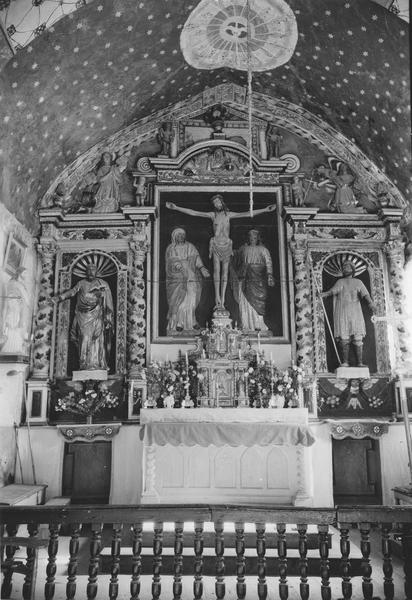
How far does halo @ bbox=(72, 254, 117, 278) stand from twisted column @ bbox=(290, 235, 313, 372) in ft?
10.6

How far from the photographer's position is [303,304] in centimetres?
943

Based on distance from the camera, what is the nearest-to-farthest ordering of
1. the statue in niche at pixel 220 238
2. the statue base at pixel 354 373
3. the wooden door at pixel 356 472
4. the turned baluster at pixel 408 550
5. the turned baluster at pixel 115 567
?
1. the turned baluster at pixel 115 567
2. the turned baluster at pixel 408 550
3. the wooden door at pixel 356 472
4. the statue base at pixel 354 373
5. the statue in niche at pixel 220 238

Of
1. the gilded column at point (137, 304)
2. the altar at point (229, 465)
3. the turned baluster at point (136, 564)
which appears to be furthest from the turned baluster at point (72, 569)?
the gilded column at point (137, 304)

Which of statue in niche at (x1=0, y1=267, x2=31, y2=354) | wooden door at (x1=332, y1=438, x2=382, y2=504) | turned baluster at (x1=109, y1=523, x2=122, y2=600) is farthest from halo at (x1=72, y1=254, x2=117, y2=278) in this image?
turned baluster at (x1=109, y1=523, x2=122, y2=600)

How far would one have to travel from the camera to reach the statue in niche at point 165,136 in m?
10.3

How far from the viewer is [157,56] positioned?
343 inches

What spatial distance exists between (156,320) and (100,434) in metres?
2.10

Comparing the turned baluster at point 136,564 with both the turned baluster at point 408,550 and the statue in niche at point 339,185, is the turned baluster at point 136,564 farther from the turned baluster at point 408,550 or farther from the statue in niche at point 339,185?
the statue in niche at point 339,185

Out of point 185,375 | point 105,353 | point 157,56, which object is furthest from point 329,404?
point 157,56

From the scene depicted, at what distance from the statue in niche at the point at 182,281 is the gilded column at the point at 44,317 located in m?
2.01

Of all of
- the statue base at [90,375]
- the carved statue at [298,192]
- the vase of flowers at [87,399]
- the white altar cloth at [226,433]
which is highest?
the carved statue at [298,192]

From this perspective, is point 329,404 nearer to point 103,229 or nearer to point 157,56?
point 103,229

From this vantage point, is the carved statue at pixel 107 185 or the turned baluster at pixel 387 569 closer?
the turned baluster at pixel 387 569

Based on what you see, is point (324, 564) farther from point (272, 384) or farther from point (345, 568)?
point (272, 384)
